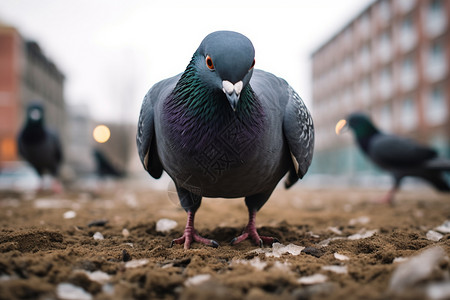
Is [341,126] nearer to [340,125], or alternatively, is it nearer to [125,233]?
[340,125]

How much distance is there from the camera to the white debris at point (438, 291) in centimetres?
138

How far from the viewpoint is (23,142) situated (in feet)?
26.5

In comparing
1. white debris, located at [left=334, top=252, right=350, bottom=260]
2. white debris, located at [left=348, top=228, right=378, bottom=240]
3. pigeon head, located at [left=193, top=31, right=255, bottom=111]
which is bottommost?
white debris, located at [left=348, top=228, right=378, bottom=240]

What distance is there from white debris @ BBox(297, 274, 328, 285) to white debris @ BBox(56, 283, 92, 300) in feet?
3.09

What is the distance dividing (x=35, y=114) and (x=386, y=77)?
27761 millimetres

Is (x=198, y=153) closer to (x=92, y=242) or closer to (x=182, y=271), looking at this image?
(x=182, y=271)

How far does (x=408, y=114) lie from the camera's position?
27.1 m

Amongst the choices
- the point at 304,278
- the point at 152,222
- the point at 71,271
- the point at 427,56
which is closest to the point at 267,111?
the point at 304,278

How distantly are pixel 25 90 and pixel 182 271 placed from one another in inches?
1281

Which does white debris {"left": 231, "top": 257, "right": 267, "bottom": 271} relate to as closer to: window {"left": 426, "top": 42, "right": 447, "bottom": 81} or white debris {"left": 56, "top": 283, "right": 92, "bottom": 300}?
white debris {"left": 56, "top": 283, "right": 92, "bottom": 300}

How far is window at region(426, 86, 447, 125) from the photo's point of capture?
23359 millimetres

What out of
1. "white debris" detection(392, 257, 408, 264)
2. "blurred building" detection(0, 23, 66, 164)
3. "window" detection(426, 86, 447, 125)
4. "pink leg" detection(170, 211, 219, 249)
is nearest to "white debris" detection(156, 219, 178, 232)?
"pink leg" detection(170, 211, 219, 249)

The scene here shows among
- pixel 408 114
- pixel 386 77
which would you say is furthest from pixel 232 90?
pixel 386 77

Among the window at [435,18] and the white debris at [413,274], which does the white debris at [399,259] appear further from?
the window at [435,18]
